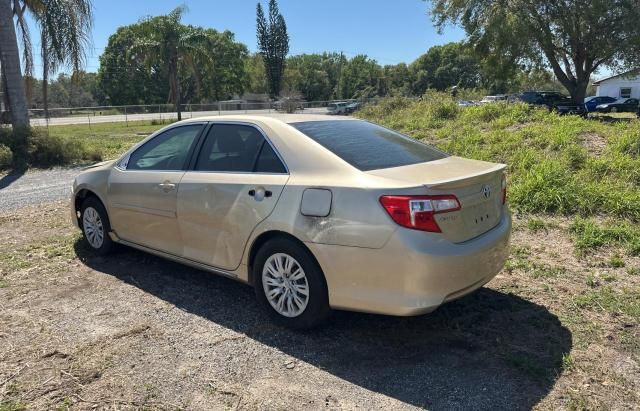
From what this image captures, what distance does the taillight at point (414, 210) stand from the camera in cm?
303

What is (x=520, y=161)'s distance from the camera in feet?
25.2

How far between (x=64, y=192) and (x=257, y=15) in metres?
68.8

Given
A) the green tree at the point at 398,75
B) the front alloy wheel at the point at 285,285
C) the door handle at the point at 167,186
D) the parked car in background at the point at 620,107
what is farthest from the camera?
the green tree at the point at 398,75

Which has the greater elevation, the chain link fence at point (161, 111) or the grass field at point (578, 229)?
the chain link fence at point (161, 111)

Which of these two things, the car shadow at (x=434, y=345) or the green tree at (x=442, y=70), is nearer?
the car shadow at (x=434, y=345)

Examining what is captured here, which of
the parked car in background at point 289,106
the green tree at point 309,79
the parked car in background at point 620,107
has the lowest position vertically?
the parked car in background at point 620,107

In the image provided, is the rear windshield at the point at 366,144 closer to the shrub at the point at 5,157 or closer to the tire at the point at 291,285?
the tire at the point at 291,285

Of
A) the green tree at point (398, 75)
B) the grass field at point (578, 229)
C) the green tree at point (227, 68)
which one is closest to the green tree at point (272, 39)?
the green tree at point (227, 68)

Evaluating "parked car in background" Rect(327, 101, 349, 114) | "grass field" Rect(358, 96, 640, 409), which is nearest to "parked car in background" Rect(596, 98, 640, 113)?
"parked car in background" Rect(327, 101, 349, 114)

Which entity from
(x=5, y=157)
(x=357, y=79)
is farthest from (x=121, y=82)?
(x=5, y=157)

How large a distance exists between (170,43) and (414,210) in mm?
31078

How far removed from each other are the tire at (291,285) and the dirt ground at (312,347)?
16cm

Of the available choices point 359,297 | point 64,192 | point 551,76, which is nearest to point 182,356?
point 359,297

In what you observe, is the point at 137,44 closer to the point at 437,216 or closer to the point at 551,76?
the point at 551,76
